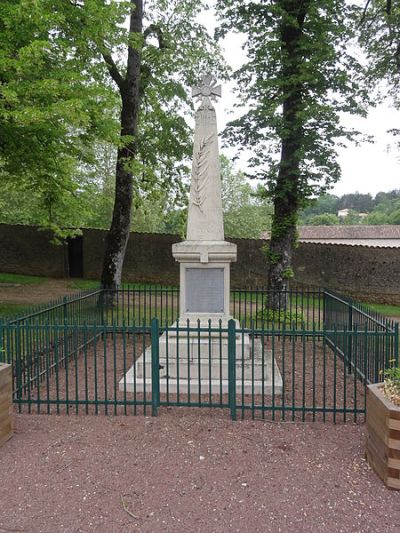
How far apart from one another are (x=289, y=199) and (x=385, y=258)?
6.96 meters

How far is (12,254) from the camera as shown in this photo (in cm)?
2097

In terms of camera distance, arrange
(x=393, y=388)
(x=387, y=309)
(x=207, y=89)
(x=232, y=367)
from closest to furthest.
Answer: (x=393, y=388) → (x=232, y=367) → (x=207, y=89) → (x=387, y=309)

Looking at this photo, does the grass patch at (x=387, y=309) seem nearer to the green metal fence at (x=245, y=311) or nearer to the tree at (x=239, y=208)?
the green metal fence at (x=245, y=311)

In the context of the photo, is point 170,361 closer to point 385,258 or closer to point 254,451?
point 254,451

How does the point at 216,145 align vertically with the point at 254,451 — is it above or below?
above

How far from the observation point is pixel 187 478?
140 inches

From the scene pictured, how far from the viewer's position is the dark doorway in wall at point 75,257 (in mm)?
20953

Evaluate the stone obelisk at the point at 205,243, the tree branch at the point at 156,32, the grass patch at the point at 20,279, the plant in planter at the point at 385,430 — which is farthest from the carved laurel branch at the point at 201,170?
the grass patch at the point at 20,279

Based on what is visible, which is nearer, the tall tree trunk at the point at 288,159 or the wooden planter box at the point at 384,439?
the wooden planter box at the point at 384,439

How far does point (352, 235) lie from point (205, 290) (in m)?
33.1

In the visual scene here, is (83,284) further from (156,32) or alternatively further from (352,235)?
(352,235)

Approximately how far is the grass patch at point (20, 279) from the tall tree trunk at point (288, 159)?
12.1 meters

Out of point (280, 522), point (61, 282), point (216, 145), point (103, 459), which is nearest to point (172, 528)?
point (280, 522)

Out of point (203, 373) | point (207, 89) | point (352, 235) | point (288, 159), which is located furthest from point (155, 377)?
point (352, 235)
